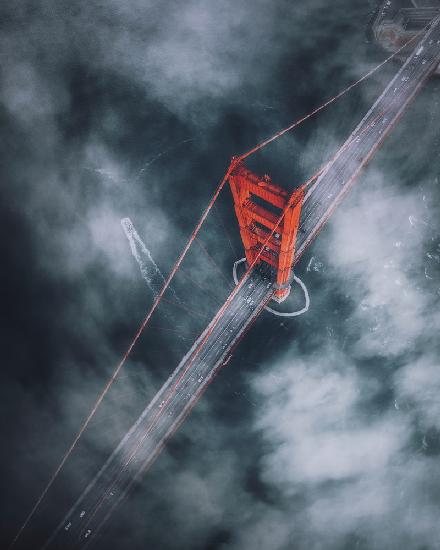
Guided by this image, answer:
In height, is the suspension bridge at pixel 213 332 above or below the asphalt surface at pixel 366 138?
below

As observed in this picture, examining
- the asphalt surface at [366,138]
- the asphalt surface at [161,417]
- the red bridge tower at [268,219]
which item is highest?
the asphalt surface at [366,138]

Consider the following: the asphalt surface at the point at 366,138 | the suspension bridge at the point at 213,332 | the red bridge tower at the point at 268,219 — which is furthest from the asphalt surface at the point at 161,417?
the asphalt surface at the point at 366,138

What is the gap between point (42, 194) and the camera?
8412 cm

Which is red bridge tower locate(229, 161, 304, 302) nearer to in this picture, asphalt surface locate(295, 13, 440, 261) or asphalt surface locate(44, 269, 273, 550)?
asphalt surface locate(44, 269, 273, 550)

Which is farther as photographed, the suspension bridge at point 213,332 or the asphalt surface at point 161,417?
the asphalt surface at point 161,417

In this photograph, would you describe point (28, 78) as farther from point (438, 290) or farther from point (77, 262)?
point (438, 290)

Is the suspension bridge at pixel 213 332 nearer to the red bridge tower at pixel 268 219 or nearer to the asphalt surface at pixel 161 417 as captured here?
the asphalt surface at pixel 161 417

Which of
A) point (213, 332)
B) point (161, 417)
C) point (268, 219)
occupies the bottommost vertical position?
point (161, 417)

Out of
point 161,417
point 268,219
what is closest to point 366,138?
point 268,219

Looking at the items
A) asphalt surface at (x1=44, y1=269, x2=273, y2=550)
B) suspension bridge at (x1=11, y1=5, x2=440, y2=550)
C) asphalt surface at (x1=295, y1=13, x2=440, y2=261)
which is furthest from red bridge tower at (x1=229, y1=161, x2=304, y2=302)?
asphalt surface at (x1=295, y1=13, x2=440, y2=261)

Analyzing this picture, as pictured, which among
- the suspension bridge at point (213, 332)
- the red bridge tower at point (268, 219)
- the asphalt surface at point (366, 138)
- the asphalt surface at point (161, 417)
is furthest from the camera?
the asphalt surface at point (366, 138)

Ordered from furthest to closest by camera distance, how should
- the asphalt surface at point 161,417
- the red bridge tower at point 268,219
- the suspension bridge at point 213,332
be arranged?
the asphalt surface at point 161,417, the suspension bridge at point 213,332, the red bridge tower at point 268,219

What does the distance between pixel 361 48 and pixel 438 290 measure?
54.0 metres

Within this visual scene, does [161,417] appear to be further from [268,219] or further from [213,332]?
[268,219]
